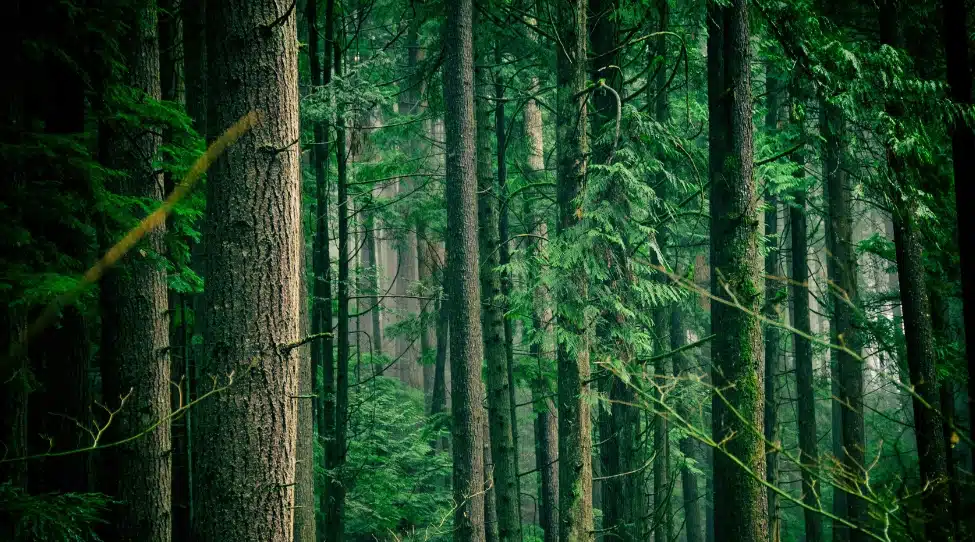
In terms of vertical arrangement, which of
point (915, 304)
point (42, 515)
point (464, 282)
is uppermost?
point (464, 282)

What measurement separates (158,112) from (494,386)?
21.5 ft

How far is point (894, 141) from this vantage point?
24.2 ft

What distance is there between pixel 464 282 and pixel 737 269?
3844 mm

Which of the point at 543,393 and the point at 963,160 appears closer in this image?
the point at 963,160

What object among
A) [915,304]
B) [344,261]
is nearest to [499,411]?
[344,261]

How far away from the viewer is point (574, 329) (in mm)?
7559

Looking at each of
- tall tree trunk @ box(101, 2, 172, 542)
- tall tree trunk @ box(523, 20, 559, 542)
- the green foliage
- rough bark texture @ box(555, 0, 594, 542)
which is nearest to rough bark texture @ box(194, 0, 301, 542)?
the green foliage

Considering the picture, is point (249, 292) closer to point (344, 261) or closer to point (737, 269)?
point (737, 269)

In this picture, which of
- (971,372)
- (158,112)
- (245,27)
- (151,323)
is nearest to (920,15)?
(971,372)

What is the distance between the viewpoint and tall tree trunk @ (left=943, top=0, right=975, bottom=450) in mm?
5191

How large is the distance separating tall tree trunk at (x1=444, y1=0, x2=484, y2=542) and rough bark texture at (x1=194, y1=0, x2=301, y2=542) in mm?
5126

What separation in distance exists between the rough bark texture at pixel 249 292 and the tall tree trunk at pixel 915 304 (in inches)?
276

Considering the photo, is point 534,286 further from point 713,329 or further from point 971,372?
point 971,372

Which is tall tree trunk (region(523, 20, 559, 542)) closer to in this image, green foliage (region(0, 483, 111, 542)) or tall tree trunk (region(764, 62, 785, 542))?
tall tree trunk (region(764, 62, 785, 542))
